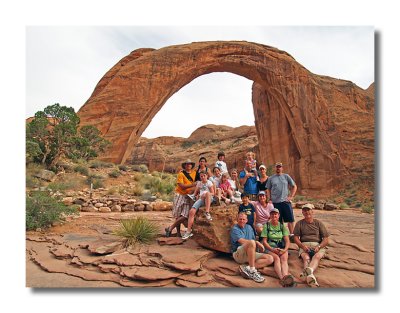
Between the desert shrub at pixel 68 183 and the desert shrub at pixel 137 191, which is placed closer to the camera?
the desert shrub at pixel 68 183

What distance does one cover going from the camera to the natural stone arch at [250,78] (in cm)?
1830

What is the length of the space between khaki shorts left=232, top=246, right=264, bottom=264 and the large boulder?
258 mm

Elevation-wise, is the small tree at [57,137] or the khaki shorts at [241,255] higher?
the small tree at [57,137]

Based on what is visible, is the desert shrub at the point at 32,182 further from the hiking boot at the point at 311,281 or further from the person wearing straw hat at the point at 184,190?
Result: the hiking boot at the point at 311,281

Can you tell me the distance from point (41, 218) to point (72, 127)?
9828mm

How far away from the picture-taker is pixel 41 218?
6520 mm

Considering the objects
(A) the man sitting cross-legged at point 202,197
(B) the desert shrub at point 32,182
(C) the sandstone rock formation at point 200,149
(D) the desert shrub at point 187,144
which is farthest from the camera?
(D) the desert shrub at point 187,144

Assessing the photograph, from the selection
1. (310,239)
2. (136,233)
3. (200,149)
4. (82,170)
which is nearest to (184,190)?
(136,233)

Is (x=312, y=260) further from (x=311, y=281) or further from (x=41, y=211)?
(x=41, y=211)

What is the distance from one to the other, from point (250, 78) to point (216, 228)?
1757 centimetres

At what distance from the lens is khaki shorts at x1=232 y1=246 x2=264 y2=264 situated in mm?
4172

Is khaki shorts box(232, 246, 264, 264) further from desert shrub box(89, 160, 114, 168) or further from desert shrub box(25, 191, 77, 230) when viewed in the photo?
desert shrub box(89, 160, 114, 168)

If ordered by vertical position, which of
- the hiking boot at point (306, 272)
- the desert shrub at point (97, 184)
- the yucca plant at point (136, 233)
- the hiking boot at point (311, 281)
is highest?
the desert shrub at point (97, 184)

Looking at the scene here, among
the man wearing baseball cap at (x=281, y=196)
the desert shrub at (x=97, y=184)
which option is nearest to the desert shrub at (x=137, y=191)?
the desert shrub at (x=97, y=184)
